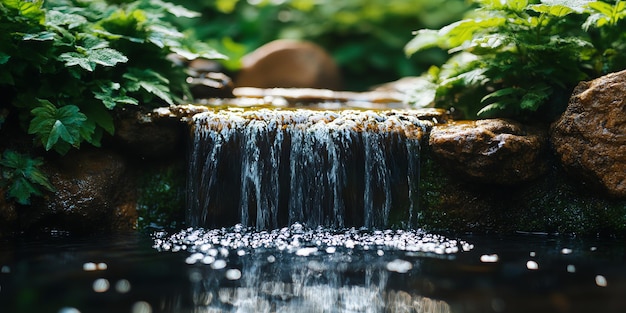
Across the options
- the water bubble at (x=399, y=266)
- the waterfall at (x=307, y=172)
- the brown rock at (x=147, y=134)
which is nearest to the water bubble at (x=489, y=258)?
the water bubble at (x=399, y=266)

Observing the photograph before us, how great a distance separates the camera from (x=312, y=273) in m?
4.21

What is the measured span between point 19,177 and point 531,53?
4.87 m

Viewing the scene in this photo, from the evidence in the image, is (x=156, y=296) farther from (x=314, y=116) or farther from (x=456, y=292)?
(x=314, y=116)

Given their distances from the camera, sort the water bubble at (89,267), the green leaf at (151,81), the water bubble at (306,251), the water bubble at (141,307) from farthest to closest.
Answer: the green leaf at (151,81)
the water bubble at (306,251)
the water bubble at (89,267)
the water bubble at (141,307)

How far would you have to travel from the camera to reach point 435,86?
6.89 metres

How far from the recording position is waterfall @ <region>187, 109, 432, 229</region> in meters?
5.89

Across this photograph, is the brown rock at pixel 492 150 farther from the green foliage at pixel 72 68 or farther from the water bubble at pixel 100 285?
the water bubble at pixel 100 285

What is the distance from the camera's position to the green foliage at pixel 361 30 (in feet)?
41.9

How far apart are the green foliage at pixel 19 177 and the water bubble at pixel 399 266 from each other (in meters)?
3.15

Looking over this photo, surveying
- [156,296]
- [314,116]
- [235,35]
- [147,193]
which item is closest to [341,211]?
[314,116]

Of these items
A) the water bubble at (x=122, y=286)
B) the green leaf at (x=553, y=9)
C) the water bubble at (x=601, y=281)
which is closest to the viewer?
the water bubble at (x=122, y=286)

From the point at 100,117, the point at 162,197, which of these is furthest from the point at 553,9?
the point at 100,117

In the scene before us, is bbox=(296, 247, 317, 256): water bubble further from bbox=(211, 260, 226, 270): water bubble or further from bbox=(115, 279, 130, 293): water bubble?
bbox=(115, 279, 130, 293): water bubble

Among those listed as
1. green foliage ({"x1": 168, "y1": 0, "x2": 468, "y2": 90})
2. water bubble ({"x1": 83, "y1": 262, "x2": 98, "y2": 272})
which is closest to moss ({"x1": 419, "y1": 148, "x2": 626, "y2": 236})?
water bubble ({"x1": 83, "y1": 262, "x2": 98, "y2": 272})
